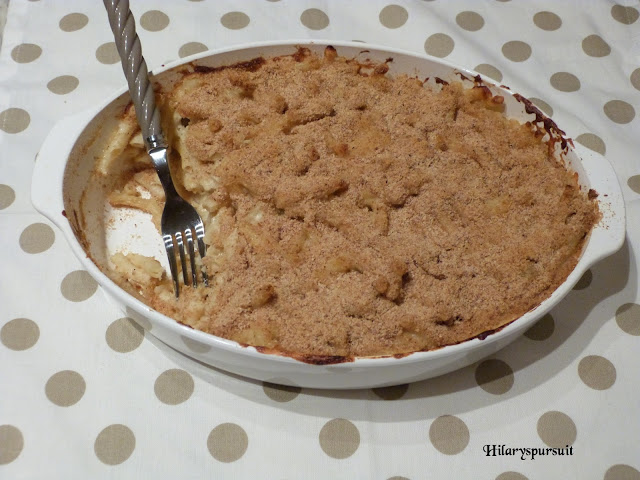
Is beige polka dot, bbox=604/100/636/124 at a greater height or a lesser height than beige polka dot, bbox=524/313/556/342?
greater

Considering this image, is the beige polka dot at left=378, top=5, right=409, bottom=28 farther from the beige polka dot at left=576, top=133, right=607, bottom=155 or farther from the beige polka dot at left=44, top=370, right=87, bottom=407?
the beige polka dot at left=44, top=370, right=87, bottom=407

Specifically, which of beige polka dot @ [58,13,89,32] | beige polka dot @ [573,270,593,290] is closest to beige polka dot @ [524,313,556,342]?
beige polka dot @ [573,270,593,290]

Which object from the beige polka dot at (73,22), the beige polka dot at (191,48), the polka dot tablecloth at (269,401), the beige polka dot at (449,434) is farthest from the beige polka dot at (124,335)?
the beige polka dot at (73,22)

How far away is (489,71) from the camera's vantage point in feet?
5.11

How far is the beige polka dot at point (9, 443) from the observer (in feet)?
3.25

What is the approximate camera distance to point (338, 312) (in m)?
0.94

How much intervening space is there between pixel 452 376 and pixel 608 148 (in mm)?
731

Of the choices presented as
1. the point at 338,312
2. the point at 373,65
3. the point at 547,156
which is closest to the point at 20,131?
the point at 373,65

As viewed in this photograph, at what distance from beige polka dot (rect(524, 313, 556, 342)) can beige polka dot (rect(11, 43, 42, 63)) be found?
135 cm

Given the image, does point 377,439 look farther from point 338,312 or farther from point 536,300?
point 536,300

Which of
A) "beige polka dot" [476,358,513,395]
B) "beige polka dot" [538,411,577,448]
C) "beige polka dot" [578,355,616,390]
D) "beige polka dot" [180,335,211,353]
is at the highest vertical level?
"beige polka dot" [180,335,211,353]

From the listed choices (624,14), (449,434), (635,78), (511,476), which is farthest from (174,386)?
(624,14)

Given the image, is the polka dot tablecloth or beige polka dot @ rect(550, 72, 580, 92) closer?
the polka dot tablecloth

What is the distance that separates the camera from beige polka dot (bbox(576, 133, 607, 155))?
4.68ft
